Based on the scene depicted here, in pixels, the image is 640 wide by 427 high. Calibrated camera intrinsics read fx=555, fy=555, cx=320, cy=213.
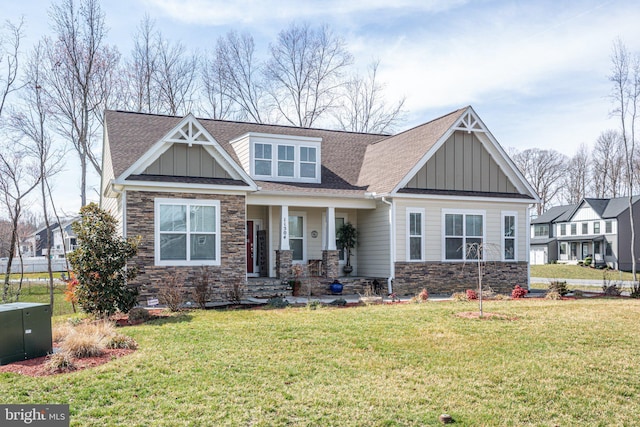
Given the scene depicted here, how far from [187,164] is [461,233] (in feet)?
30.4

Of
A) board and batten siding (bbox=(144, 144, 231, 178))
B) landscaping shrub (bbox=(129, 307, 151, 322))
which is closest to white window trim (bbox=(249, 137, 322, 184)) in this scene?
board and batten siding (bbox=(144, 144, 231, 178))

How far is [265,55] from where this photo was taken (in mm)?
34594

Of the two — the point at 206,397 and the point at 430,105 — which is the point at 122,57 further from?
the point at 206,397

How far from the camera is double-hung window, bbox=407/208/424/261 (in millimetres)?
17938

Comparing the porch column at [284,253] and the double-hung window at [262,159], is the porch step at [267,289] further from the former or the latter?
the double-hung window at [262,159]

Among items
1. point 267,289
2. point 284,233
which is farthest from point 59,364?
point 284,233

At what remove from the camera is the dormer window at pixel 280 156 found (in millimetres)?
18672

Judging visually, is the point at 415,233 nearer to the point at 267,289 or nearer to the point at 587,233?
the point at 267,289

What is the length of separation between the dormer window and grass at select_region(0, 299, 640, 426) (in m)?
8.77

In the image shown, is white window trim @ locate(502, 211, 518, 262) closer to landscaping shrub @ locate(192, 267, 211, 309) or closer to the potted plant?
the potted plant

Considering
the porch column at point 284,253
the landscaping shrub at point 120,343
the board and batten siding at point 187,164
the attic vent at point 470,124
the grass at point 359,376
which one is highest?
the attic vent at point 470,124

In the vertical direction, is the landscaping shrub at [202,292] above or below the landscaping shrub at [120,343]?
above

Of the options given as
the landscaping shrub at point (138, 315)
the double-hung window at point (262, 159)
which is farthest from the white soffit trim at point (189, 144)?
the landscaping shrub at point (138, 315)

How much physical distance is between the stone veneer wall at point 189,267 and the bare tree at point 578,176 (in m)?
51.0
